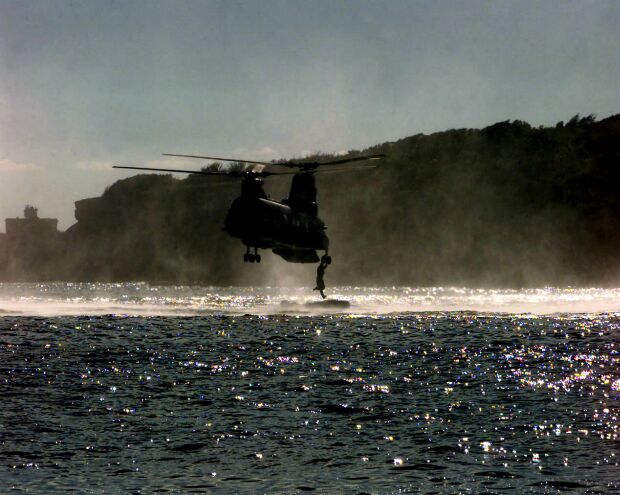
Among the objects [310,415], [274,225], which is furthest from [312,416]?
[274,225]

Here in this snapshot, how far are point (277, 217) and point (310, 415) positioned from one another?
37.6 metres

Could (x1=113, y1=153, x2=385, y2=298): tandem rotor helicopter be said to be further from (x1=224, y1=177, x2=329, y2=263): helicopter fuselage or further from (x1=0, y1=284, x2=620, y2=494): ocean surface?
(x1=0, y1=284, x2=620, y2=494): ocean surface

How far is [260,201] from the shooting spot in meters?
64.1

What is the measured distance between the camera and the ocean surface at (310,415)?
66.4 feet

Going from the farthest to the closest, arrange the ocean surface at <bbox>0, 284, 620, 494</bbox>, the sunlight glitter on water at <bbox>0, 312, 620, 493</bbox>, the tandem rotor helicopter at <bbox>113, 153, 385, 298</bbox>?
the tandem rotor helicopter at <bbox>113, 153, 385, 298</bbox> → the sunlight glitter on water at <bbox>0, 312, 620, 493</bbox> → the ocean surface at <bbox>0, 284, 620, 494</bbox>

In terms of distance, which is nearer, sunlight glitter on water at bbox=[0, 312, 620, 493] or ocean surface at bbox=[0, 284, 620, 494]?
ocean surface at bbox=[0, 284, 620, 494]

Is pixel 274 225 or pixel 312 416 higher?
pixel 274 225

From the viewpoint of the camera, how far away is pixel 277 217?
6612cm

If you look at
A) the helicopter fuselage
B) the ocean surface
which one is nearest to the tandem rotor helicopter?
the helicopter fuselage

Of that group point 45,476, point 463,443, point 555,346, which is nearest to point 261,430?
point 463,443

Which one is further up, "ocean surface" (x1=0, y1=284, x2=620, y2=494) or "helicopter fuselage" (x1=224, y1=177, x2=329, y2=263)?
"helicopter fuselage" (x1=224, y1=177, x2=329, y2=263)

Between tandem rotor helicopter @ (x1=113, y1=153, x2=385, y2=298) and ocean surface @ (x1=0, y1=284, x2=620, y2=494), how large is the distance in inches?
295

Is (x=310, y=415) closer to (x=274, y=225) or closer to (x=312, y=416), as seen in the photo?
(x=312, y=416)

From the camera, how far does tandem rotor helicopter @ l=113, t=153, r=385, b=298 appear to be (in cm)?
6354
